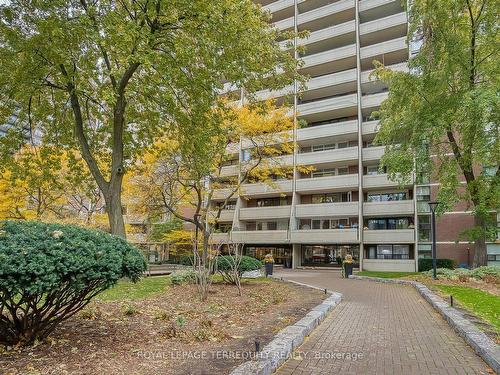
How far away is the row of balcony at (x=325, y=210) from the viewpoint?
30.7 m

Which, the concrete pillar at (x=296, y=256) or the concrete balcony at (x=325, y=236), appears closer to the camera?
the concrete balcony at (x=325, y=236)

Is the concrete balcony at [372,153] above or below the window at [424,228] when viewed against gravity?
above

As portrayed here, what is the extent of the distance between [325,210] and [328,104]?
972 cm

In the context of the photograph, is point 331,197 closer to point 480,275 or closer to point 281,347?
point 480,275

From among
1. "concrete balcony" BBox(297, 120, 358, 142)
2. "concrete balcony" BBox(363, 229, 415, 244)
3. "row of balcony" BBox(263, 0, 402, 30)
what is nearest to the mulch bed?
"concrete balcony" BBox(363, 229, 415, 244)

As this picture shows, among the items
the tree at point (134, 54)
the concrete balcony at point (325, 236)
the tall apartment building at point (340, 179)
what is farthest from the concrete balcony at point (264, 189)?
the tree at point (134, 54)

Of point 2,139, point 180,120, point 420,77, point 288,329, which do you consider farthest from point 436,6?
point 2,139

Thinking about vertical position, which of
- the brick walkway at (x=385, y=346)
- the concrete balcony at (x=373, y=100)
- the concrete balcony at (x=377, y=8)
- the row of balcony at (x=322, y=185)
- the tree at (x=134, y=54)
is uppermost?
the concrete balcony at (x=377, y=8)

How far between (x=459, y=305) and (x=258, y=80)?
29.5 ft

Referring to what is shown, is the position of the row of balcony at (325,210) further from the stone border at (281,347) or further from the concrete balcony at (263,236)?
the stone border at (281,347)

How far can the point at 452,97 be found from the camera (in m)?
Answer: 19.0

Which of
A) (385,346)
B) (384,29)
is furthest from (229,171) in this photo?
(385,346)

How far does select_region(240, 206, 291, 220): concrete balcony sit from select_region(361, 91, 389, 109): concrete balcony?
1118 cm

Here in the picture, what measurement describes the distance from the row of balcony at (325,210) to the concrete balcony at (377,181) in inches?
59.2
